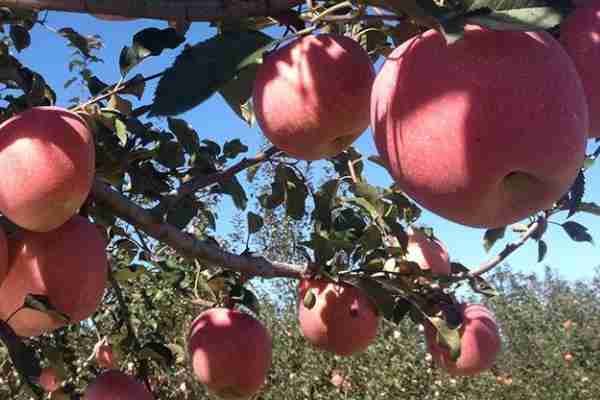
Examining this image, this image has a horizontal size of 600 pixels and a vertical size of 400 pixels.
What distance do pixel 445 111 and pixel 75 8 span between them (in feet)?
1.38

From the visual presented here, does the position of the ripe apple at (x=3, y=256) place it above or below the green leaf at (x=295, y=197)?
above

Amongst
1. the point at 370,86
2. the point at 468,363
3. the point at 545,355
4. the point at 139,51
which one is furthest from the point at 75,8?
the point at 545,355

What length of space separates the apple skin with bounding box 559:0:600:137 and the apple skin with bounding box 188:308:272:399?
113 cm

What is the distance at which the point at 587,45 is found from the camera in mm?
640

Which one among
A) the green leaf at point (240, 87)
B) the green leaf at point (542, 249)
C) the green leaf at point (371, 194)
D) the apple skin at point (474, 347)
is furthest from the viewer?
the green leaf at point (542, 249)

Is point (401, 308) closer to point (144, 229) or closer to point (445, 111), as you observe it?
point (144, 229)

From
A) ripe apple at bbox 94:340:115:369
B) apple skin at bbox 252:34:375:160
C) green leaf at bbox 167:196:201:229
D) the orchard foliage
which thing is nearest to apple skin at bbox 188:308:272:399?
the orchard foliage

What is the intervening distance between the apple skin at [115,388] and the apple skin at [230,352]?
18cm

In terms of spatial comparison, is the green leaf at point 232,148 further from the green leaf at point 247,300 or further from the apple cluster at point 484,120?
the apple cluster at point 484,120

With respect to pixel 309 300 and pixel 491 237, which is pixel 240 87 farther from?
pixel 491 237

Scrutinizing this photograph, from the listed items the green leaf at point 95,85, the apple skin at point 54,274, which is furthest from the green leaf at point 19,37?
the apple skin at point 54,274

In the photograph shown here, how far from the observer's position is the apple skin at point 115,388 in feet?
4.46

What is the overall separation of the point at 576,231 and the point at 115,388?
5.04ft

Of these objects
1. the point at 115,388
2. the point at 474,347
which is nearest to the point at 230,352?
the point at 115,388
